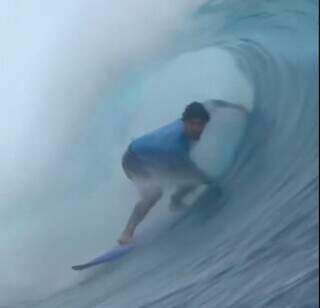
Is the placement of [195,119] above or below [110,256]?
above

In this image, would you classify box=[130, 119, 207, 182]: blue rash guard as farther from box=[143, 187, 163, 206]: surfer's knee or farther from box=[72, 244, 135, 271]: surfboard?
box=[72, 244, 135, 271]: surfboard

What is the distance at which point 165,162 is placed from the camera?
1320 mm

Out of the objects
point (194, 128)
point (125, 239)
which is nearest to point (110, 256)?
point (125, 239)

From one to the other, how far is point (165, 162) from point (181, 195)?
0.20ft

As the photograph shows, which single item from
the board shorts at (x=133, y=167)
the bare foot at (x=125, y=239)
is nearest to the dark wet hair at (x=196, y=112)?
the board shorts at (x=133, y=167)

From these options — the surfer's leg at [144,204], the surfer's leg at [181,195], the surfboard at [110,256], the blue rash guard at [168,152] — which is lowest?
the surfboard at [110,256]

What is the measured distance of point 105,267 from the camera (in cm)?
134

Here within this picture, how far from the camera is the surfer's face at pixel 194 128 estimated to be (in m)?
1.30

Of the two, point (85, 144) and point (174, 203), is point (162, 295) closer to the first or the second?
point (174, 203)

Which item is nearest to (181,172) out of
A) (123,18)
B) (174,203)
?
(174,203)

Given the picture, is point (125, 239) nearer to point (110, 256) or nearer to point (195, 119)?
point (110, 256)

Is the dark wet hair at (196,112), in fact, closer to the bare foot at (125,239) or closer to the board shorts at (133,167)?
the board shorts at (133,167)

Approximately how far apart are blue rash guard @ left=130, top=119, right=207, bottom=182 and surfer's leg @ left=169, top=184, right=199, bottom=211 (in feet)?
0.05

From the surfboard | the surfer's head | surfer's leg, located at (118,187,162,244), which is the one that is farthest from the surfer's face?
the surfboard
